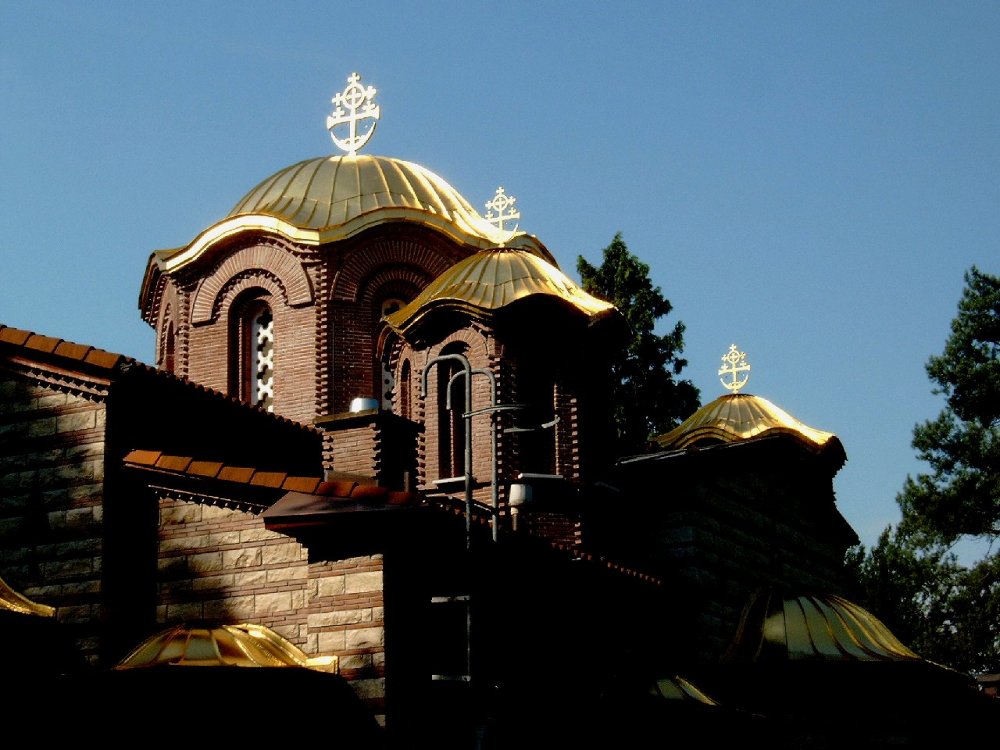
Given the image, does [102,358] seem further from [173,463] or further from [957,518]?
[957,518]

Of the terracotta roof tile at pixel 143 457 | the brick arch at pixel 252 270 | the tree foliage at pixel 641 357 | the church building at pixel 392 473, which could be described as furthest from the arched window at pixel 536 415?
the tree foliage at pixel 641 357

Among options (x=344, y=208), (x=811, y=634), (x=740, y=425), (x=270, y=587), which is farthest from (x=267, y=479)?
(x=740, y=425)

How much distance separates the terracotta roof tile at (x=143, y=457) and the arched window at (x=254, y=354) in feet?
20.0

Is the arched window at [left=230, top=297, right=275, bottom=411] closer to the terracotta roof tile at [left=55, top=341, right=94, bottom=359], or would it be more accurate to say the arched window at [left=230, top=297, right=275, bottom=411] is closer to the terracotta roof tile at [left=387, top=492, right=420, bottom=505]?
the terracotta roof tile at [left=55, top=341, right=94, bottom=359]

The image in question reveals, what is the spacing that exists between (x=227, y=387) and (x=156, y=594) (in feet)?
22.5

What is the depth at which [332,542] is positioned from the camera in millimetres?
12883

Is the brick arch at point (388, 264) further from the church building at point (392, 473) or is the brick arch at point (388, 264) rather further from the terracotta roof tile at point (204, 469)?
the terracotta roof tile at point (204, 469)

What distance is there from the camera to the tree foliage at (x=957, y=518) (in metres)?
33.4

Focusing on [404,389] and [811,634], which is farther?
[404,389]

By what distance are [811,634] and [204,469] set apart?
7.42 meters

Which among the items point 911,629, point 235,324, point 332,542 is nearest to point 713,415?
point 235,324

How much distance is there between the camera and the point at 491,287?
1819 centimetres

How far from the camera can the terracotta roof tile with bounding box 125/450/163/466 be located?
542 inches

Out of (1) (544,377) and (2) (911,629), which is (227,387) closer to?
(1) (544,377)
